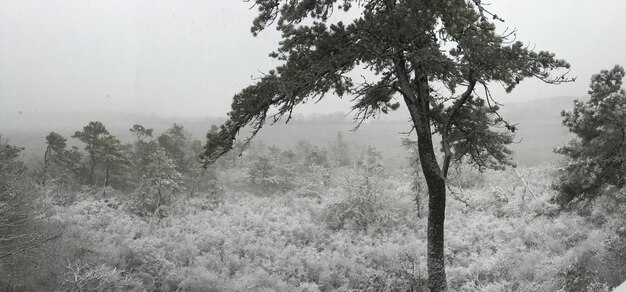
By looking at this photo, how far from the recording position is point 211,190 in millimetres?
37656

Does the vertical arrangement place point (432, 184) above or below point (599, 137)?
below

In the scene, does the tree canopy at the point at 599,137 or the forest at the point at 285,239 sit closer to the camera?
the forest at the point at 285,239

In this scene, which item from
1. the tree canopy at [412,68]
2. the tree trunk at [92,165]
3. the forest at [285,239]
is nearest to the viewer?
the tree canopy at [412,68]

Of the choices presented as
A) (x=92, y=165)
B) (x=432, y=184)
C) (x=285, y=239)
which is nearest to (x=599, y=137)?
(x=432, y=184)

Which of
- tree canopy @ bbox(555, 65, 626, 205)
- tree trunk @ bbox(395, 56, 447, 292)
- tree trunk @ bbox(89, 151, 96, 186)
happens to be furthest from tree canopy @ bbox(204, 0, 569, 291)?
tree trunk @ bbox(89, 151, 96, 186)

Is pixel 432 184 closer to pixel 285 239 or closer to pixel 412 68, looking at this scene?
pixel 412 68

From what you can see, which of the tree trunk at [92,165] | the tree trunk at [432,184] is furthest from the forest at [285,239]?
the tree trunk at [432,184]

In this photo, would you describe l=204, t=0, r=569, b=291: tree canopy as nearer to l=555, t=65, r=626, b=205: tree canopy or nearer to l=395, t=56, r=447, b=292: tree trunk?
l=395, t=56, r=447, b=292: tree trunk

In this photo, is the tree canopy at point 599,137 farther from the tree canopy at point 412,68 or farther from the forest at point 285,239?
the tree canopy at point 412,68

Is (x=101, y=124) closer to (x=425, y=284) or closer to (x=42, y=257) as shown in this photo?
(x=42, y=257)

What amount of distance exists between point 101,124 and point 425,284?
36.1 meters

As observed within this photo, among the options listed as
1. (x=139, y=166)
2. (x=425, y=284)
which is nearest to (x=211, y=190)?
(x=139, y=166)

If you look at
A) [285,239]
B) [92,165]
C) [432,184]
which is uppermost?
[432,184]

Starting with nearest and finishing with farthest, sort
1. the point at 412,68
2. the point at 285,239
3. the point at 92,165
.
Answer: the point at 412,68 < the point at 285,239 < the point at 92,165
